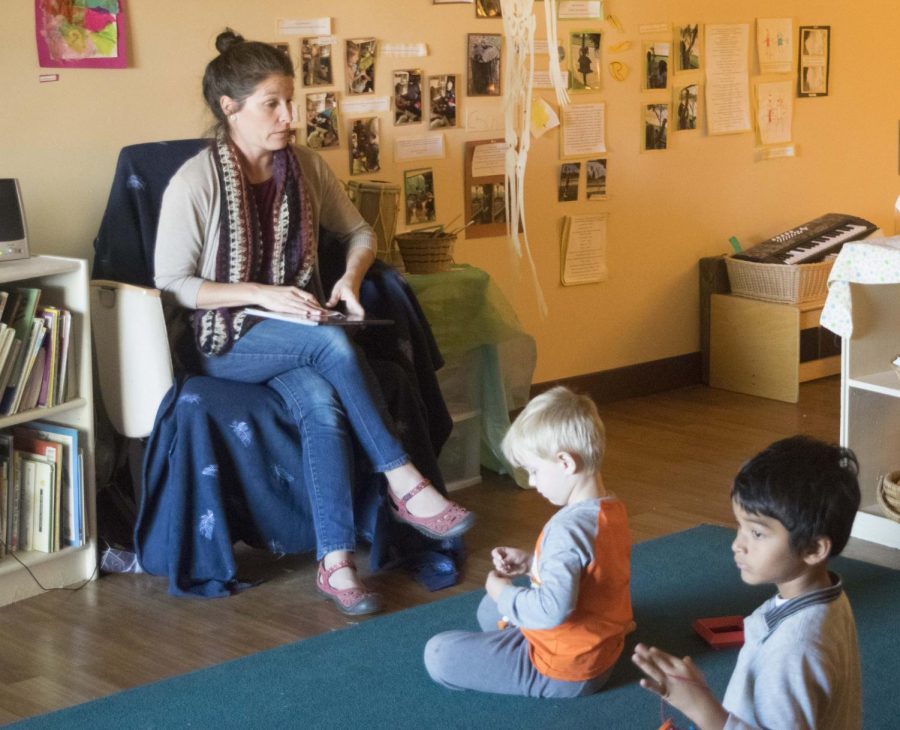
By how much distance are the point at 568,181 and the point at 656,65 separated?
0.55 m

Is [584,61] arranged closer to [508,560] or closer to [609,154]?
[609,154]

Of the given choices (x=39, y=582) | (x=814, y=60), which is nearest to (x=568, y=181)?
(x=814, y=60)

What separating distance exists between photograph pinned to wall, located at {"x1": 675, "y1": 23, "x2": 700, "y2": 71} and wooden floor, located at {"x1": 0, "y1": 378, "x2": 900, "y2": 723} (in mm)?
1330

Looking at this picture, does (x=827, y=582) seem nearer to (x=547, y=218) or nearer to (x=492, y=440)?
(x=492, y=440)

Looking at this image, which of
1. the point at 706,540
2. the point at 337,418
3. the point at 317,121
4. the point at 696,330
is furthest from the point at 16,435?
the point at 696,330

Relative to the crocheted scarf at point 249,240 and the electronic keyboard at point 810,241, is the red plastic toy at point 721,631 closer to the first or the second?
the crocheted scarf at point 249,240

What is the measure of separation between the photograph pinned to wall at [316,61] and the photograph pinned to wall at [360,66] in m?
0.06

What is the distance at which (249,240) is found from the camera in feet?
9.86

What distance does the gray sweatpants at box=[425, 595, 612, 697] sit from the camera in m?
2.27

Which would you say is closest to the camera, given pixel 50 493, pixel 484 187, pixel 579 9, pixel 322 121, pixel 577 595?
pixel 577 595

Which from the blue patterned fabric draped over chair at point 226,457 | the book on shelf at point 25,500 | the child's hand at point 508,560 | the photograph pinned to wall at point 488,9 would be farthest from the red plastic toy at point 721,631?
the photograph pinned to wall at point 488,9

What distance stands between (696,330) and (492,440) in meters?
1.50

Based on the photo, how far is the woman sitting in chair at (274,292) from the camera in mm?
2836

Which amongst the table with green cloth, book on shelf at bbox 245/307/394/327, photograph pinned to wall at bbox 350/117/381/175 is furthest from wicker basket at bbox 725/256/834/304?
book on shelf at bbox 245/307/394/327
